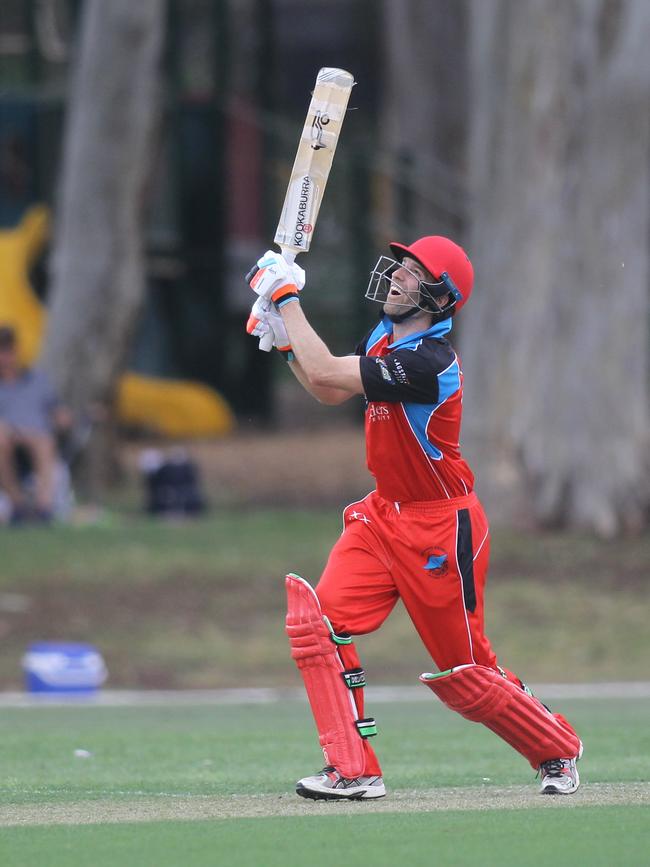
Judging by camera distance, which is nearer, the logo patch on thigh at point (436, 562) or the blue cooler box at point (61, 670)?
the logo patch on thigh at point (436, 562)

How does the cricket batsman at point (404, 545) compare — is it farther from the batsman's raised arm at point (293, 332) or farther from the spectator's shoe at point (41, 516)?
the spectator's shoe at point (41, 516)

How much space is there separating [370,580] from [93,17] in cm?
1501

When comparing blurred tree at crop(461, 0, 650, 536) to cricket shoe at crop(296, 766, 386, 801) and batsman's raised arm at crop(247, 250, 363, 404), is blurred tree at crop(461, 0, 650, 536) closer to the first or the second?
batsman's raised arm at crop(247, 250, 363, 404)

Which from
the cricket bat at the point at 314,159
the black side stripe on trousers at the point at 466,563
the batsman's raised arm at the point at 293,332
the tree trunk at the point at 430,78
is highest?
the tree trunk at the point at 430,78

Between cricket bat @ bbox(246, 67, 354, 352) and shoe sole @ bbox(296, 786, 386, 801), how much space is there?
2.05 m

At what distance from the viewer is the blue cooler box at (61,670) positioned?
13164 mm

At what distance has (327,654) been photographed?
6734mm

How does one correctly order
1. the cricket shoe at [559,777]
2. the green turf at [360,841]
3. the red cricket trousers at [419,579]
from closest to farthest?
the green turf at [360,841], the red cricket trousers at [419,579], the cricket shoe at [559,777]

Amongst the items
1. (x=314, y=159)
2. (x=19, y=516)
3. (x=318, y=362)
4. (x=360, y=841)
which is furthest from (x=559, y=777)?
(x=19, y=516)

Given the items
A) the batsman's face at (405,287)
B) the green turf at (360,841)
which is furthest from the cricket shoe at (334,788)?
the batsman's face at (405,287)

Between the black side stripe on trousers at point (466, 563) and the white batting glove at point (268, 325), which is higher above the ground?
the white batting glove at point (268, 325)

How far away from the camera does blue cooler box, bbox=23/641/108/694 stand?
43.2ft

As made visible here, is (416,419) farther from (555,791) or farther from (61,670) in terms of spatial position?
(61,670)

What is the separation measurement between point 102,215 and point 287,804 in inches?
592
